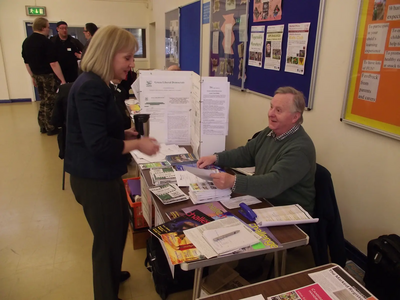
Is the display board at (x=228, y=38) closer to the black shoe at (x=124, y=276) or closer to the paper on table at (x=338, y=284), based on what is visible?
the black shoe at (x=124, y=276)

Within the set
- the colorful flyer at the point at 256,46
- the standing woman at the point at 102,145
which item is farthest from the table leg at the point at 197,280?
the colorful flyer at the point at 256,46

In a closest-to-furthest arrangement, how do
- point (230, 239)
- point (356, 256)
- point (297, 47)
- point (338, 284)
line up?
point (338, 284) < point (230, 239) < point (356, 256) < point (297, 47)

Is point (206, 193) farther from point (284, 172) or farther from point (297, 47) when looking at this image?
point (297, 47)

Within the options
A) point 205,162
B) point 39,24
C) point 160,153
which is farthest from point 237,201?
point 39,24

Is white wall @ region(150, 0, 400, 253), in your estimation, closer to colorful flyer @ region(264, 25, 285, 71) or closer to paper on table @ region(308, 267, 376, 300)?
colorful flyer @ region(264, 25, 285, 71)

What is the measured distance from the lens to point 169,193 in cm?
163

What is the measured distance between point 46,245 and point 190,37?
359 cm

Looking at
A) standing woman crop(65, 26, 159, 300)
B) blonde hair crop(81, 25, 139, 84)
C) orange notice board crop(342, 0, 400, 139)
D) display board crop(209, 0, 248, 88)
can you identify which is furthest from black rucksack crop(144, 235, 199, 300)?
display board crop(209, 0, 248, 88)

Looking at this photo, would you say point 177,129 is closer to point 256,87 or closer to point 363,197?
point 256,87

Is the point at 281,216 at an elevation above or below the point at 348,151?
below

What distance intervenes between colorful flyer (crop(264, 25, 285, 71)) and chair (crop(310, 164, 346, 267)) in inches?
47.2

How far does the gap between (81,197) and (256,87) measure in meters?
2.00

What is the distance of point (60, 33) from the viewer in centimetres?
505

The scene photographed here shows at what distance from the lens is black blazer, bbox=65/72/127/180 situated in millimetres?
1292
